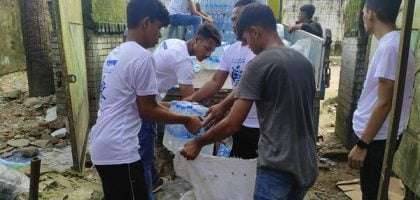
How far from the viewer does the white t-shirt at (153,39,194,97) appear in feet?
11.8

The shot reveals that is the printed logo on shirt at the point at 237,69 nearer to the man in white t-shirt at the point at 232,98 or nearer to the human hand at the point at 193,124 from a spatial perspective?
the man in white t-shirt at the point at 232,98

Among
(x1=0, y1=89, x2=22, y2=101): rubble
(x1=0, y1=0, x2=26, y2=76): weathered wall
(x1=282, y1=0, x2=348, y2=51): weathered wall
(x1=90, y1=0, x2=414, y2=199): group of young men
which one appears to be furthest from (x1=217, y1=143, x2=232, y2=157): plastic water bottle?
(x1=282, y1=0, x2=348, y2=51): weathered wall

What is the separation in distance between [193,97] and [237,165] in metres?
1.36

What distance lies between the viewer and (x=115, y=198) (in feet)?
7.89

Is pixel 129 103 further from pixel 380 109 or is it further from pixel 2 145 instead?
pixel 2 145

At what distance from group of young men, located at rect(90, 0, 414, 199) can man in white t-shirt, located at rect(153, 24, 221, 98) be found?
104cm

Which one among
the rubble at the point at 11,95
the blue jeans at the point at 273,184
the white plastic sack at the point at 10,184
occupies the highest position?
the blue jeans at the point at 273,184

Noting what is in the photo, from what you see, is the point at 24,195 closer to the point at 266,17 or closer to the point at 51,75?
the point at 266,17

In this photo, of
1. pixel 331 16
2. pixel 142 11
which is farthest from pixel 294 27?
pixel 331 16

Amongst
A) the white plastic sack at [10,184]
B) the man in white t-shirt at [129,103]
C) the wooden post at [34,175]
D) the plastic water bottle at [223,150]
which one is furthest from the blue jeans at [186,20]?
the wooden post at [34,175]

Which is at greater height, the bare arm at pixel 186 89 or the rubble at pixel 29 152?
the bare arm at pixel 186 89

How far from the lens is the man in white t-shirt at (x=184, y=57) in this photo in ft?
11.8

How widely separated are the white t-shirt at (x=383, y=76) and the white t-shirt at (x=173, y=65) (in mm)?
1594

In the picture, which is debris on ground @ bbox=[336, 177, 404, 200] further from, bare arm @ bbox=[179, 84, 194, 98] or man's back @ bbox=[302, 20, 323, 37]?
man's back @ bbox=[302, 20, 323, 37]
